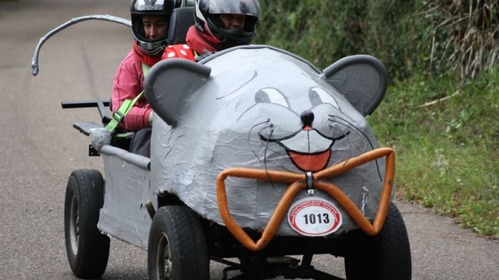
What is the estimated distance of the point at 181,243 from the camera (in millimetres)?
5141

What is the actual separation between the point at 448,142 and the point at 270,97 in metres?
5.05

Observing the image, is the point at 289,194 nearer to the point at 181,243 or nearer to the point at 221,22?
the point at 181,243

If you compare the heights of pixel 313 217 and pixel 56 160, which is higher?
pixel 313 217

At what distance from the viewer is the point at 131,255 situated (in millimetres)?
7609

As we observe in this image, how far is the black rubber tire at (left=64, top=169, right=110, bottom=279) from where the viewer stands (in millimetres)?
6758

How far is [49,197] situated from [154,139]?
4.16m

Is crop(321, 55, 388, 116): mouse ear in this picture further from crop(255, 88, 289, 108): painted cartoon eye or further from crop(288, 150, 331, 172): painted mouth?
crop(288, 150, 331, 172): painted mouth

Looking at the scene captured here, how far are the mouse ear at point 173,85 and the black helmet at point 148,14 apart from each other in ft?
5.63

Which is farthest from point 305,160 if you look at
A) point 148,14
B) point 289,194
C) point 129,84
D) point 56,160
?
point 56,160

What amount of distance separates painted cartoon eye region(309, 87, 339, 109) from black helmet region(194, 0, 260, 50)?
3.36 feet

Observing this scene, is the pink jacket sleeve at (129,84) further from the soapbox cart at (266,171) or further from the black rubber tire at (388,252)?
the black rubber tire at (388,252)

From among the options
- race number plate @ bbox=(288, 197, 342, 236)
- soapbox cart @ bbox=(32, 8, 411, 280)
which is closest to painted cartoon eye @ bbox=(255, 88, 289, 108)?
soapbox cart @ bbox=(32, 8, 411, 280)

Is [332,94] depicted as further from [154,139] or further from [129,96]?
[129,96]

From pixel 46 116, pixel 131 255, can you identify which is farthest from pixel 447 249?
pixel 46 116
